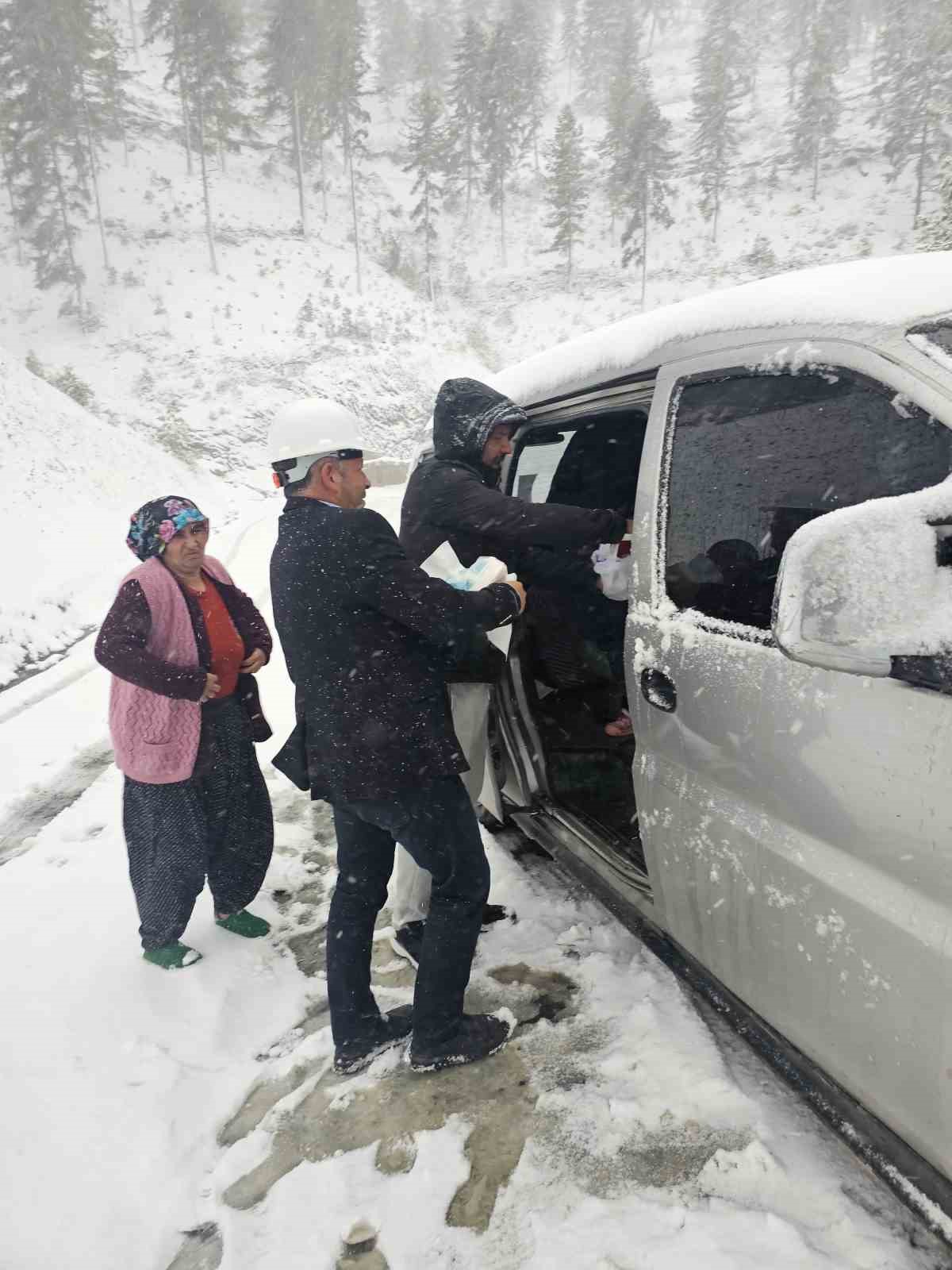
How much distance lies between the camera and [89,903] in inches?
135

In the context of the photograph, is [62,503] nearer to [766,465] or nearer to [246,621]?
[246,621]

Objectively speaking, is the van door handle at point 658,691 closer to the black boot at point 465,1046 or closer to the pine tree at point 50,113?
the black boot at point 465,1046

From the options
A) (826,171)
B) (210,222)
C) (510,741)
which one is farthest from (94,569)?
(826,171)

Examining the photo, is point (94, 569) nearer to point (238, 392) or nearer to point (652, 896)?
point (652, 896)

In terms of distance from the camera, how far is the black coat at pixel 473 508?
2553 millimetres

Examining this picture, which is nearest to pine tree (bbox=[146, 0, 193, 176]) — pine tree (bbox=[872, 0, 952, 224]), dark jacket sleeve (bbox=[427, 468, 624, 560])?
pine tree (bbox=[872, 0, 952, 224])

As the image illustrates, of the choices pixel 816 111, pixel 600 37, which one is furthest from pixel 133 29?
pixel 816 111

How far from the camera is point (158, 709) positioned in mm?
2881

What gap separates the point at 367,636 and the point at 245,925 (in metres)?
1.78

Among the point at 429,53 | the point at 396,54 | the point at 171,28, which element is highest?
the point at 396,54

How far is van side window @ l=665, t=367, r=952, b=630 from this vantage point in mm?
1431

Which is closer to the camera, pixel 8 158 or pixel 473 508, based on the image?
pixel 473 508

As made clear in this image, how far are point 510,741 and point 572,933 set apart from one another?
0.78m

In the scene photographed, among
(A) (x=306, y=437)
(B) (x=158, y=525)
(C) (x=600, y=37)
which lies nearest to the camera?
(A) (x=306, y=437)
